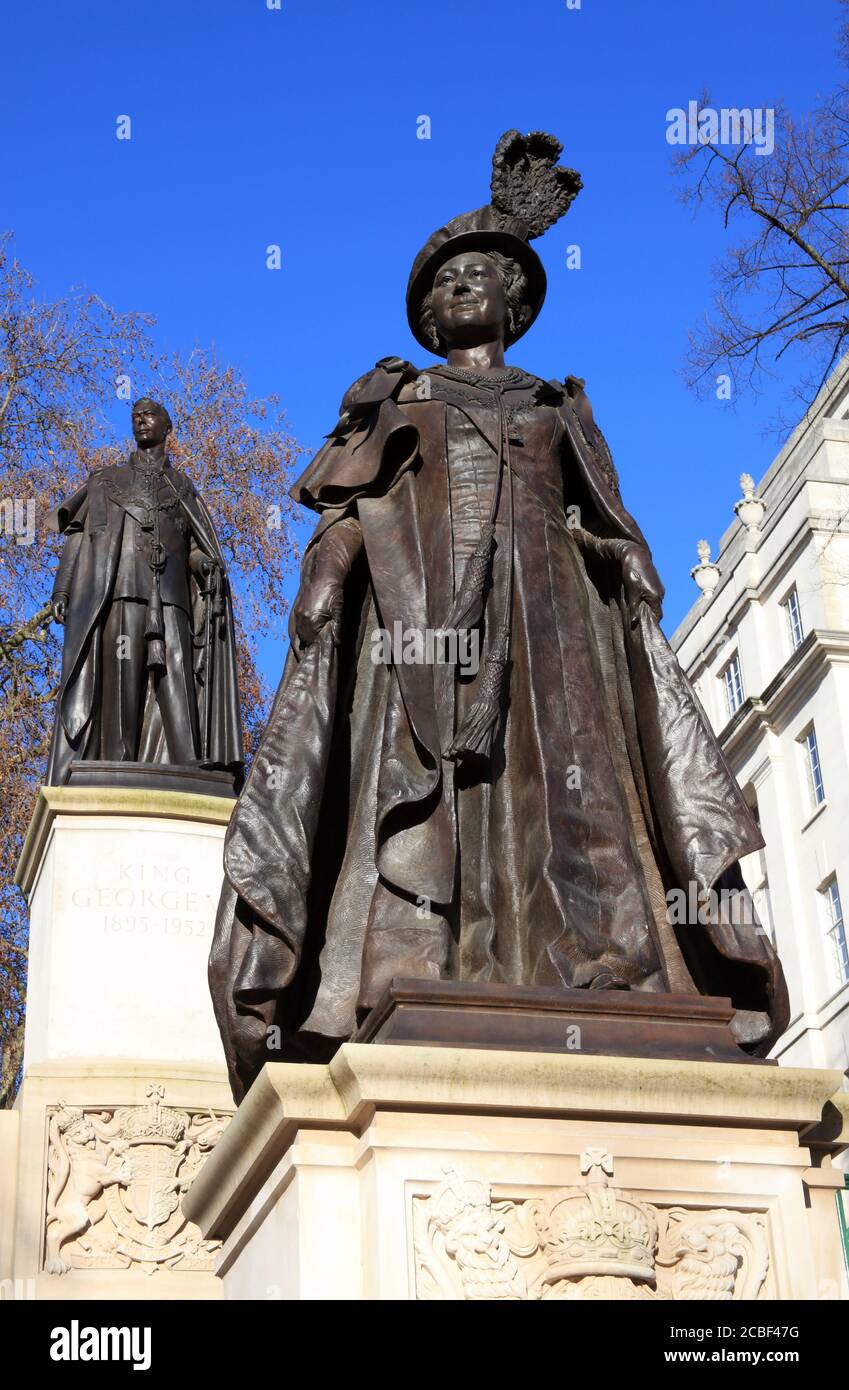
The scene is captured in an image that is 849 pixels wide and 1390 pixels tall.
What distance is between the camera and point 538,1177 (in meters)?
4.42

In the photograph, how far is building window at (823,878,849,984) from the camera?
132 feet

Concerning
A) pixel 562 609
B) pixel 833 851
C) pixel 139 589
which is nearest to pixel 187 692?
pixel 139 589

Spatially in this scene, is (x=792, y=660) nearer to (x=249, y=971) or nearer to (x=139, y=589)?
(x=139, y=589)

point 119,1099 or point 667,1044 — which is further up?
point 119,1099

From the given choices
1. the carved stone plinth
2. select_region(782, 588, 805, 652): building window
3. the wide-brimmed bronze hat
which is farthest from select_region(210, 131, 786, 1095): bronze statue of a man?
select_region(782, 588, 805, 652): building window

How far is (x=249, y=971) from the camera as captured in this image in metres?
5.03

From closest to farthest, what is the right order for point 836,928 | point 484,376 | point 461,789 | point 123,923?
1. point 461,789
2. point 484,376
3. point 123,923
4. point 836,928

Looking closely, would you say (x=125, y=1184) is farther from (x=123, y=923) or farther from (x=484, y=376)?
(x=484, y=376)

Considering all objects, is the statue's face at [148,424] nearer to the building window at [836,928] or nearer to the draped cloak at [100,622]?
the draped cloak at [100,622]

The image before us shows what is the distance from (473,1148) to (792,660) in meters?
38.9

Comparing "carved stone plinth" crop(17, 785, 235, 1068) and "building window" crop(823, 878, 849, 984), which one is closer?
"carved stone plinth" crop(17, 785, 235, 1068)

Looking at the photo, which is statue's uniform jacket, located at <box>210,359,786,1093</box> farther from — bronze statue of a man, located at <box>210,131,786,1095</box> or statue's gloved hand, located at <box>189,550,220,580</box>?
statue's gloved hand, located at <box>189,550,220,580</box>

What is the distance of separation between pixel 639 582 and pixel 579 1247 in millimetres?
2237

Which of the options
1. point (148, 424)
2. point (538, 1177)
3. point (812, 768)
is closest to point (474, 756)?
point (538, 1177)
